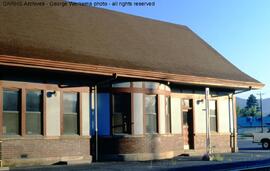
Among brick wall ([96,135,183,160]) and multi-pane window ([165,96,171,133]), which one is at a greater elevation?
multi-pane window ([165,96,171,133])

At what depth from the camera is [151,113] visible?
70.5 ft

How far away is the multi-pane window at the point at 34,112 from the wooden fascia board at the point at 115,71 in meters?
1.66

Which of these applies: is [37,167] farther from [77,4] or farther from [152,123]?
[77,4]

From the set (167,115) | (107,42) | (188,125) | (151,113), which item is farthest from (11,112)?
(188,125)

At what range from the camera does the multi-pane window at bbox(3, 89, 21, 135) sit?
58.8 feet

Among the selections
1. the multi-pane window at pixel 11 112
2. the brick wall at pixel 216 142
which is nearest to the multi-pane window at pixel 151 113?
the brick wall at pixel 216 142

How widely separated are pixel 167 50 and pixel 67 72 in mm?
8265

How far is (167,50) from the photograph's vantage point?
25750mm

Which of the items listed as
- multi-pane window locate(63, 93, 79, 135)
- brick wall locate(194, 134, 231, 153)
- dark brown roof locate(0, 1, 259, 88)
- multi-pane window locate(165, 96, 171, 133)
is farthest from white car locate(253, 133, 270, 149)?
multi-pane window locate(63, 93, 79, 135)

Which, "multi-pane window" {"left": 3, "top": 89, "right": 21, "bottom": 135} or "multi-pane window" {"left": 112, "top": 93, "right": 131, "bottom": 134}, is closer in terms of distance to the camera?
"multi-pane window" {"left": 3, "top": 89, "right": 21, "bottom": 135}

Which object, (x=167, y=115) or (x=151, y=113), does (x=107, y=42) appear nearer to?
(x=151, y=113)

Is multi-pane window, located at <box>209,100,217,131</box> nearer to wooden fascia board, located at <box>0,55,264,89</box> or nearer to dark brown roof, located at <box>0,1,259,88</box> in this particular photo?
wooden fascia board, located at <box>0,55,264,89</box>

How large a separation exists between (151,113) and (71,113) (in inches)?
139

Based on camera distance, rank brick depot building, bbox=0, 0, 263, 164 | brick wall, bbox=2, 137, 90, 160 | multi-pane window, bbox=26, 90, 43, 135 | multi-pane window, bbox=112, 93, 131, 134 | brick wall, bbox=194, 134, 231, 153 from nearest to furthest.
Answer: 1. brick wall, bbox=2, 137, 90, 160
2. brick depot building, bbox=0, 0, 263, 164
3. multi-pane window, bbox=26, 90, 43, 135
4. multi-pane window, bbox=112, 93, 131, 134
5. brick wall, bbox=194, 134, 231, 153
